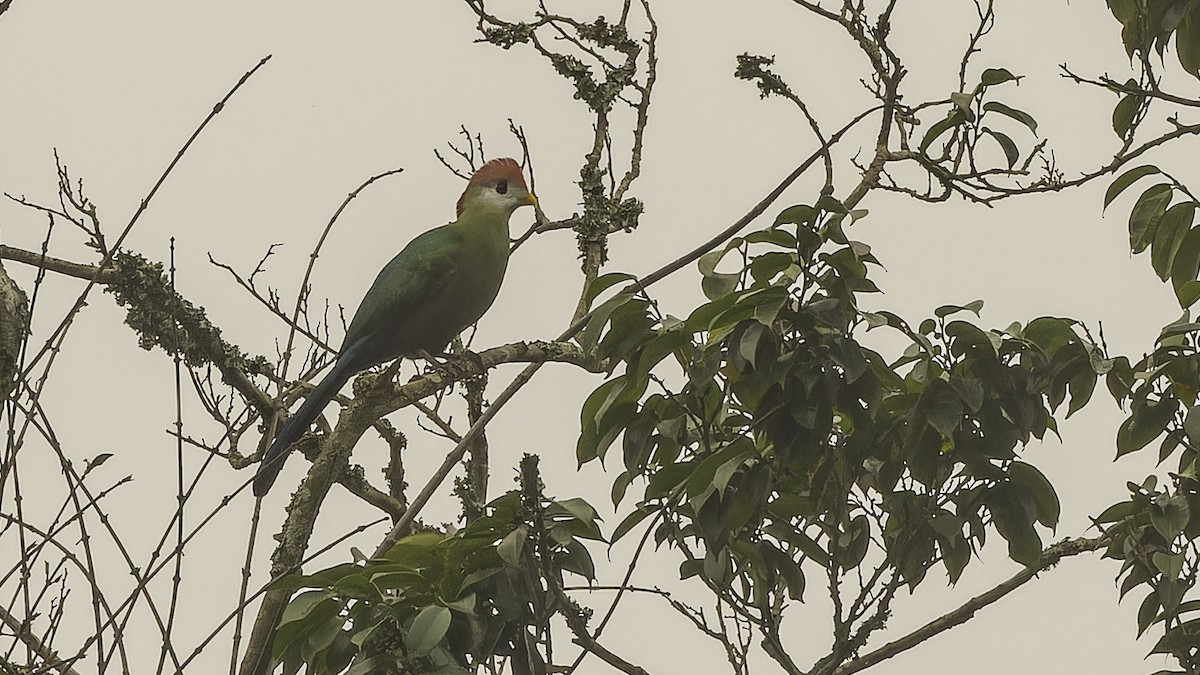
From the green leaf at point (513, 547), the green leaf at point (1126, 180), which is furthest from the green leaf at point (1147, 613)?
the green leaf at point (513, 547)

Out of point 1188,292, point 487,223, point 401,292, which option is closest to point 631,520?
point 1188,292

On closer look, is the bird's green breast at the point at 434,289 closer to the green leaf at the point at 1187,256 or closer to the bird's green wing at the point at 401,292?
the bird's green wing at the point at 401,292

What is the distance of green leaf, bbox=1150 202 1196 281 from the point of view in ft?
6.42

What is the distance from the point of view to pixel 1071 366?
73.1 inches

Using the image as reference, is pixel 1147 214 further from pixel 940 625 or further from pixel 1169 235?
pixel 940 625

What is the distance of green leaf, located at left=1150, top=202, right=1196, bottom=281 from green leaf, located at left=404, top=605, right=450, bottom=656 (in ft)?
3.76

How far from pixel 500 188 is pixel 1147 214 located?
1891mm

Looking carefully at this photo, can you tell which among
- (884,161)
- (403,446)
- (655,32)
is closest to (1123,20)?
(884,161)

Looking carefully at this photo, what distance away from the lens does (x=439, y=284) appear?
3410 mm

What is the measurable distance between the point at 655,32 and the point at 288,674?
1796mm

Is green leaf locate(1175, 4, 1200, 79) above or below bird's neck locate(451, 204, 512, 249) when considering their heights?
below

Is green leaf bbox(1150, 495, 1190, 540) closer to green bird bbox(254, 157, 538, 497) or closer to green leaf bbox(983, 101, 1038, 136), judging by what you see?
green leaf bbox(983, 101, 1038, 136)

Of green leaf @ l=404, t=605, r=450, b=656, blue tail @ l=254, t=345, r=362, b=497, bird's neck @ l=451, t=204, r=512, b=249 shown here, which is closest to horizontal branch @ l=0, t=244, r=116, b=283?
blue tail @ l=254, t=345, r=362, b=497

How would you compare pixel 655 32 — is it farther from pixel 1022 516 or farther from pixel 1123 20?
pixel 1022 516
